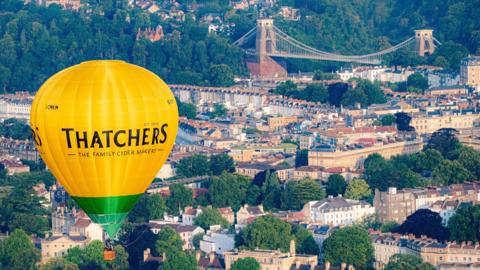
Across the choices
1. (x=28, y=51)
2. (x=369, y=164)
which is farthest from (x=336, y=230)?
(x=28, y=51)

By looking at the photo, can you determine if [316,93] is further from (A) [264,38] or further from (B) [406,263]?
(B) [406,263]

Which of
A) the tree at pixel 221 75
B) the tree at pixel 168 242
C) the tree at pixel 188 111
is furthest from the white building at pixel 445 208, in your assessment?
the tree at pixel 221 75

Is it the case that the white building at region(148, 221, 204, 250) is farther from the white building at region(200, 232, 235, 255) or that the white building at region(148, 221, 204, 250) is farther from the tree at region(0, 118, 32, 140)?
the tree at region(0, 118, 32, 140)

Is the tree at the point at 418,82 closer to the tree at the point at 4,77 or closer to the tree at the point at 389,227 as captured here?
the tree at the point at 4,77

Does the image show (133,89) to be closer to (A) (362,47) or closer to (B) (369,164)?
(B) (369,164)

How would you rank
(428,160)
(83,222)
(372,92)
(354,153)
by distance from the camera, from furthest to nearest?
(372,92), (354,153), (428,160), (83,222)

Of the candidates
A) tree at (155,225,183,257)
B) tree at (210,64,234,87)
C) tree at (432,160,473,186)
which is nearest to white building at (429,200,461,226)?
tree at (432,160,473,186)

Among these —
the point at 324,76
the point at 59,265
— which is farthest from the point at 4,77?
the point at 59,265
